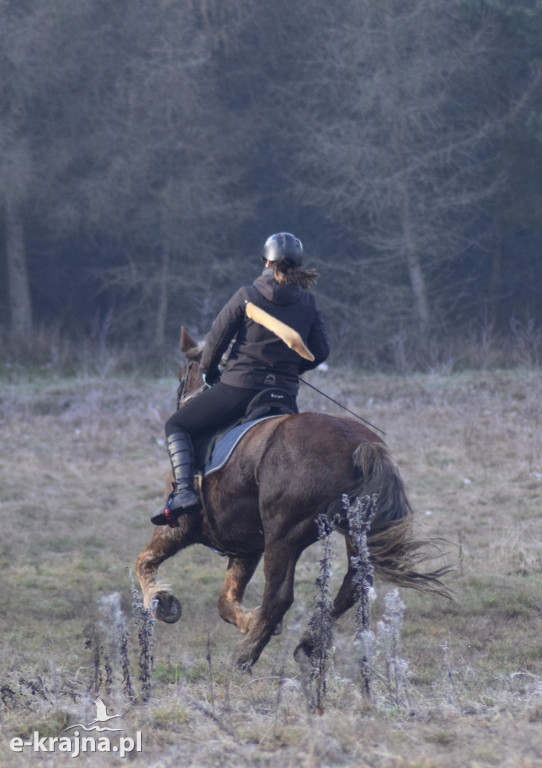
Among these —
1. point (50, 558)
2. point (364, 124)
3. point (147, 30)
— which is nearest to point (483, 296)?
point (364, 124)

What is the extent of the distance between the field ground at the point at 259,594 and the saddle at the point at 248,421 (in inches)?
43.0

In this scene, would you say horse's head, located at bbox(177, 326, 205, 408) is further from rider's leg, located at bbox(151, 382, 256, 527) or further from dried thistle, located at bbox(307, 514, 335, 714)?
dried thistle, located at bbox(307, 514, 335, 714)

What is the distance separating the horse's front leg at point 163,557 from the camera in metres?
6.16

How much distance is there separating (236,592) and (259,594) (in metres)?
2.19

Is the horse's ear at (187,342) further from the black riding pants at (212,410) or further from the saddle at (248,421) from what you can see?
the saddle at (248,421)

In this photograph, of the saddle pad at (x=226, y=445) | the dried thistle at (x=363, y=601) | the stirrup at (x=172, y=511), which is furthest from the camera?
the stirrup at (x=172, y=511)

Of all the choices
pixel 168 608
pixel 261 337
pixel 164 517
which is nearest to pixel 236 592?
pixel 168 608

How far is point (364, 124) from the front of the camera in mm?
28422

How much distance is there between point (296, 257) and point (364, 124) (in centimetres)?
2384

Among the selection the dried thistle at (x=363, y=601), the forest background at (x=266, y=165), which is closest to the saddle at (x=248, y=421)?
the dried thistle at (x=363, y=601)

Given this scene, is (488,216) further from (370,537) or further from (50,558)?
(370,537)

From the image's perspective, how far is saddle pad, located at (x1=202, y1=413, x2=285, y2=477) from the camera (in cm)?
572

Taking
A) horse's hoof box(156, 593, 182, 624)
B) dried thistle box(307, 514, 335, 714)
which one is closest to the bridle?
horse's hoof box(156, 593, 182, 624)

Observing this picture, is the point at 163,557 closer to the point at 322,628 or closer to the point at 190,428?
the point at 190,428
